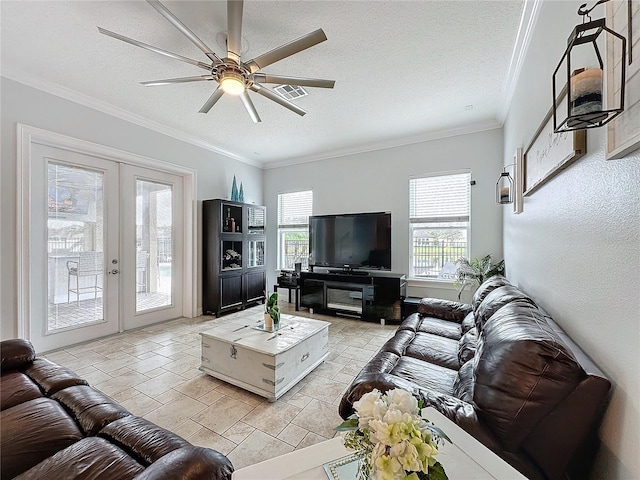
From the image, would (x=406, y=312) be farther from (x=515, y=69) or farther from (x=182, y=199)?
(x=182, y=199)

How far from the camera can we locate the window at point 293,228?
574 centimetres

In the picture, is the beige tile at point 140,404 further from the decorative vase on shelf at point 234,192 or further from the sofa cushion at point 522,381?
the decorative vase on shelf at point 234,192

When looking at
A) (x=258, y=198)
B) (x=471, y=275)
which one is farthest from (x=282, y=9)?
(x=258, y=198)

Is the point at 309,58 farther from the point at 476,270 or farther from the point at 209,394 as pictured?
the point at 476,270

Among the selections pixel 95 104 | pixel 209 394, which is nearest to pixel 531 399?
pixel 209 394

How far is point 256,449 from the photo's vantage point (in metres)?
1.71

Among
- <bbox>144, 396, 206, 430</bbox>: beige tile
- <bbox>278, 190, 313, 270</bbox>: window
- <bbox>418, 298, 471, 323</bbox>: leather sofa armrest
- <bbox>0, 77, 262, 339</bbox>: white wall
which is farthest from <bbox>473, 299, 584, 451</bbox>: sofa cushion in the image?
<bbox>278, 190, 313, 270</bbox>: window

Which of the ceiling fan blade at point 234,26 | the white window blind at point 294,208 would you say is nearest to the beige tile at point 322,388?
the ceiling fan blade at point 234,26

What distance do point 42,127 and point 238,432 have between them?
3.77m

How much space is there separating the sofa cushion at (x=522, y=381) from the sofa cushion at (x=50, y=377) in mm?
2122

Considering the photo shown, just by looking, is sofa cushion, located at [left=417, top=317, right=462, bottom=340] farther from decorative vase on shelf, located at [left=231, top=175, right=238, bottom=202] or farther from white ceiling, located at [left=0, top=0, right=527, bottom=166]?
decorative vase on shelf, located at [left=231, top=175, right=238, bottom=202]

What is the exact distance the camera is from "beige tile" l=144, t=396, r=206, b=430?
1953mm

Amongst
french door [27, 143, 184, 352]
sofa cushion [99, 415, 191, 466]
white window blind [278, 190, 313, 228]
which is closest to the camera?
sofa cushion [99, 415, 191, 466]

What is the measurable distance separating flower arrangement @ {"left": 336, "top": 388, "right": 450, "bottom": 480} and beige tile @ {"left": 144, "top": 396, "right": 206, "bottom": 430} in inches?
77.1
